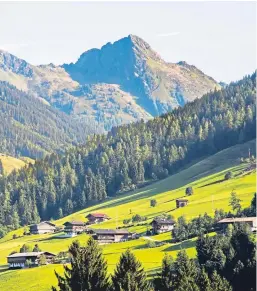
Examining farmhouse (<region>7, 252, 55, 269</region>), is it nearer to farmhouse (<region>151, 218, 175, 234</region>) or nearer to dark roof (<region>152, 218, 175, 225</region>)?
farmhouse (<region>151, 218, 175, 234</region>)

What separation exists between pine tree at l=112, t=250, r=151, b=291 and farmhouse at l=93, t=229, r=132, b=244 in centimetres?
9967

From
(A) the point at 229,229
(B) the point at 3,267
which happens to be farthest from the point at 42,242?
(A) the point at 229,229

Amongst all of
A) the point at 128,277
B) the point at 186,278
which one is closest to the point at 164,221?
the point at 186,278

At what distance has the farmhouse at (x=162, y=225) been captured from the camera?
553 ft

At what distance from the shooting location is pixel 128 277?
6650cm

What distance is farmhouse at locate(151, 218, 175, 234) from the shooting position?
168688 mm

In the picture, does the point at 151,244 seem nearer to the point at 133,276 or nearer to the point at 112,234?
the point at 112,234

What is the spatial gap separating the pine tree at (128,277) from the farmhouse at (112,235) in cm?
9967

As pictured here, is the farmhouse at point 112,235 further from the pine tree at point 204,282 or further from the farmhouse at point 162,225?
the pine tree at point 204,282

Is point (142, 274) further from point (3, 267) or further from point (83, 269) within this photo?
point (3, 267)

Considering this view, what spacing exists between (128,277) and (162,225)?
104433 millimetres

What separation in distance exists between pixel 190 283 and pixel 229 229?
62045 millimetres

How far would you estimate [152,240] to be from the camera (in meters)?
155

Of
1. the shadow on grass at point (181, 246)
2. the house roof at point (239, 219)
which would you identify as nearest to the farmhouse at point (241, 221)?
the house roof at point (239, 219)
